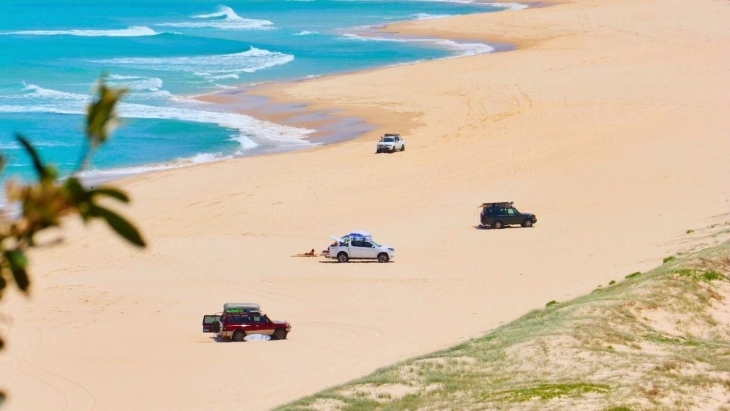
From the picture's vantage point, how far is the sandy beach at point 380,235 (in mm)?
19250

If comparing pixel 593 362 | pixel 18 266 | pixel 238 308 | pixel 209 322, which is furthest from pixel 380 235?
pixel 18 266

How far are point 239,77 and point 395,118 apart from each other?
56.6 feet

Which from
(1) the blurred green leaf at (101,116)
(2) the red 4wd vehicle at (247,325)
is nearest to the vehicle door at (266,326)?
(2) the red 4wd vehicle at (247,325)

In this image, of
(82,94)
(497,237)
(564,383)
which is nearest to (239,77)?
(82,94)

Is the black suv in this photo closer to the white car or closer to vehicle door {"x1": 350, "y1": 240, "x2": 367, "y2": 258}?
vehicle door {"x1": 350, "y1": 240, "x2": 367, "y2": 258}

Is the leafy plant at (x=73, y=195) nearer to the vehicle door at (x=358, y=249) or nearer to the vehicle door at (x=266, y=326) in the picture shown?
the vehicle door at (x=266, y=326)

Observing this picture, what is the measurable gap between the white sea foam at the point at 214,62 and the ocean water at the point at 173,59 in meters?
0.10

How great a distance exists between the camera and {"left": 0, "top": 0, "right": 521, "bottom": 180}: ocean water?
48344mm

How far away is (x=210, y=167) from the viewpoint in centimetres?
4341

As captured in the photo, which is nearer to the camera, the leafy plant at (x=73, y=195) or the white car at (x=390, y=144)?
the leafy plant at (x=73, y=195)

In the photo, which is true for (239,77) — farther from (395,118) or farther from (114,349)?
(114,349)

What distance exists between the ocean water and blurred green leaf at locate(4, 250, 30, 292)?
1132 inches

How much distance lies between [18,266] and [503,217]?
29.3 metres

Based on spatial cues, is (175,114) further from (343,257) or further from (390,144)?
(343,257)
